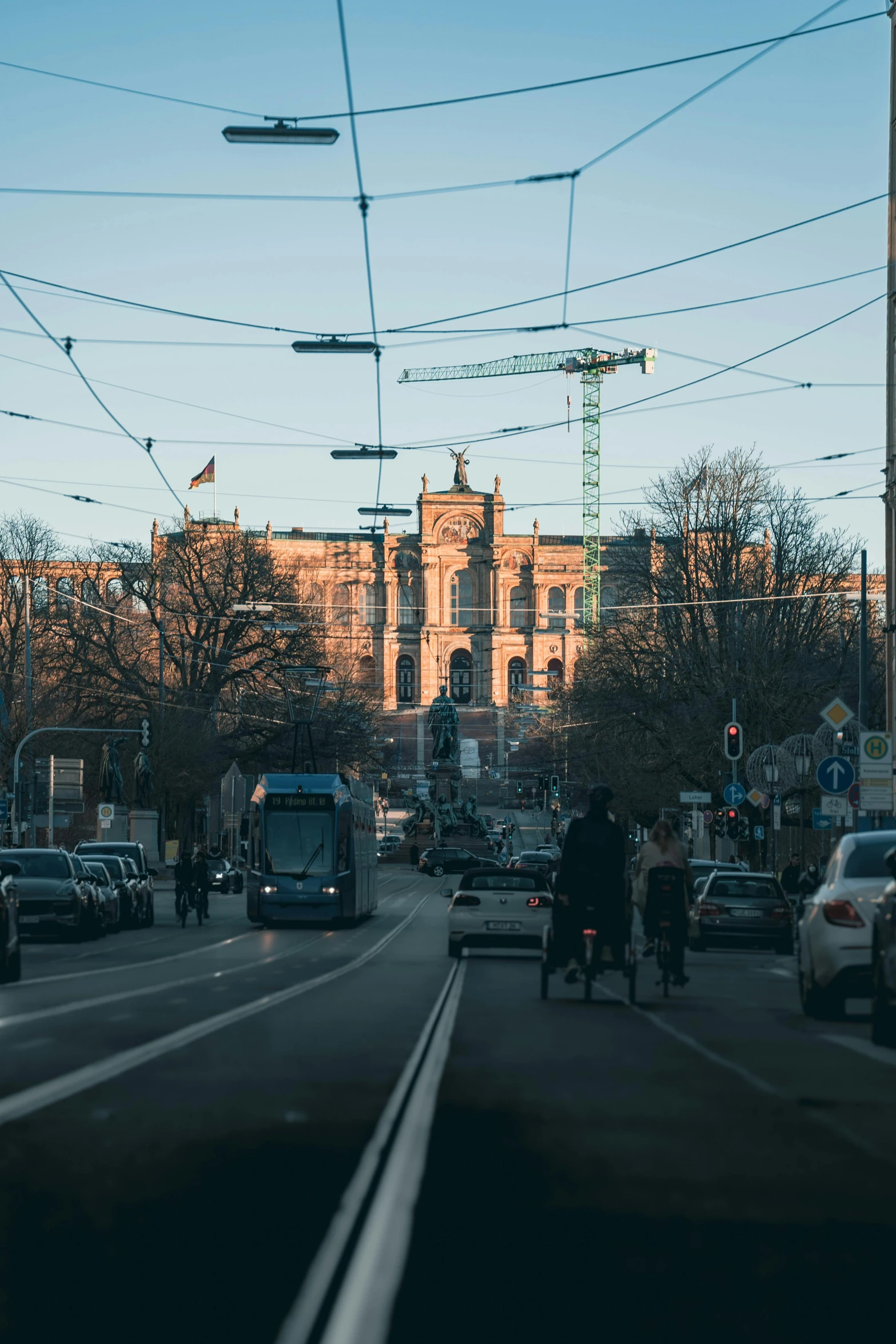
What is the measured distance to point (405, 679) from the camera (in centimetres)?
14925

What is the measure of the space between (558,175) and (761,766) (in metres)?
20.7

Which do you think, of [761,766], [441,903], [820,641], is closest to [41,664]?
[441,903]

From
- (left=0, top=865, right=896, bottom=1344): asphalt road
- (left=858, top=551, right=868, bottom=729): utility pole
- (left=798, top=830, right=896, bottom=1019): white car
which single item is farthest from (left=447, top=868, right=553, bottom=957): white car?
(left=858, top=551, right=868, bottom=729): utility pole

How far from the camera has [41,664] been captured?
65875mm

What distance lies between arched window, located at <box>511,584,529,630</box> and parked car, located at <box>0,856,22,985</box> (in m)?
124

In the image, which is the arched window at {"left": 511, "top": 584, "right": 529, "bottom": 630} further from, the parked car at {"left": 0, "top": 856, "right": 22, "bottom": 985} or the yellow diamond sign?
the parked car at {"left": 0, "top": 856, "right": 22, "bottom": 985}

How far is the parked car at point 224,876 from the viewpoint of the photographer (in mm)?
64188

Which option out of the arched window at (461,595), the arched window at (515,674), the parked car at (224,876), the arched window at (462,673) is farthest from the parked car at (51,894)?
the arched window at (462,673)

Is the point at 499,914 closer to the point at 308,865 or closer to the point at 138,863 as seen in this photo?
the point at 308,865

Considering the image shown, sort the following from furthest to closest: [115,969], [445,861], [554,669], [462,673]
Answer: [554,669]
[462,673]
[445,861]
[115,969]

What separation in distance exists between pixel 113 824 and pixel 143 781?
3.89 m

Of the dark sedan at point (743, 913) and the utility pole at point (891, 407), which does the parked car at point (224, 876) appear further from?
the dark sedan at point (743, 913)

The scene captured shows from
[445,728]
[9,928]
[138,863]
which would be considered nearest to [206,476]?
[445,728]

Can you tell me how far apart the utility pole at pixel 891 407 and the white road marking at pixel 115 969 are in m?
20.6
